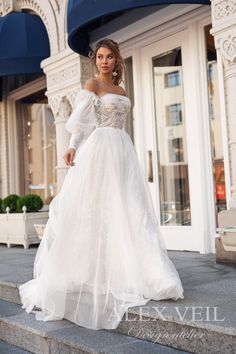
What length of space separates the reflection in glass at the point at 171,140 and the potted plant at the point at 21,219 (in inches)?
94.3

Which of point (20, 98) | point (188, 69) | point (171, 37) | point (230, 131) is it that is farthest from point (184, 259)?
point (20, 98)

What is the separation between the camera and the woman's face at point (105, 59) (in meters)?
3.53

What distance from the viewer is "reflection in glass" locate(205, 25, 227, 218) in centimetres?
580

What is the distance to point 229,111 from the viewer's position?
4.88 m

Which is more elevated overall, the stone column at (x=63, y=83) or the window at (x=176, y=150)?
the stone column at (x=63, y=83)

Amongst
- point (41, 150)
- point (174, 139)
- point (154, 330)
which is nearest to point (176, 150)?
point (174, 139)

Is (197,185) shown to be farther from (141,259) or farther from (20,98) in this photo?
(20,98)

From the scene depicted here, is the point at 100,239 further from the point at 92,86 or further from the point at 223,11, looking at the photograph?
the point at 223,11

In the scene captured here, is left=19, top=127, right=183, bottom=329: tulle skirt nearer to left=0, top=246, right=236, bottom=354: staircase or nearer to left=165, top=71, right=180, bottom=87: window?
left=0, top=246, right=236, bottom=354: staircase

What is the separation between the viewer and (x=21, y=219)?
7.64 meters

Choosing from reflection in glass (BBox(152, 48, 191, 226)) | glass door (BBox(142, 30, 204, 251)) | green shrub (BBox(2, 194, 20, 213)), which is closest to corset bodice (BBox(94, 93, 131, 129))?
glass door (BBox(142, 30, 204, 251))

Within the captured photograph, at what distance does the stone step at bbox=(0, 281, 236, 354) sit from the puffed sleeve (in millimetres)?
1324

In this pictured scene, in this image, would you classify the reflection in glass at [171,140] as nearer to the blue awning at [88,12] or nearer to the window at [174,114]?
the window at [174,114]

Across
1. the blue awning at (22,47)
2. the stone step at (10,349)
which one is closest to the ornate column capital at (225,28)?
the stone step at (10,349)
